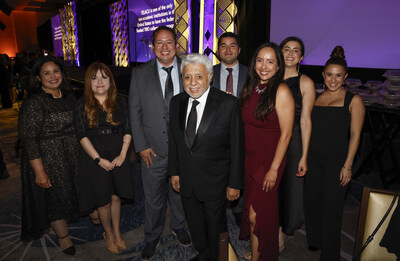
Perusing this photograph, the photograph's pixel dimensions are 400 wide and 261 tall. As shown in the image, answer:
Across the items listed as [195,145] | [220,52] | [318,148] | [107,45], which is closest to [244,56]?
[220,52]

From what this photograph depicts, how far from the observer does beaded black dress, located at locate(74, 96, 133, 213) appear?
7.07 ft

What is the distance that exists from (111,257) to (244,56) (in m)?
5.09

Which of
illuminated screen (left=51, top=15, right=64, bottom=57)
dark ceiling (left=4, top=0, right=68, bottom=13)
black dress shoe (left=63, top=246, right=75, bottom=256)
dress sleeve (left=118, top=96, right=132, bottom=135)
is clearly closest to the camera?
dress sleeve (left=118, top=96, right=132, bottom=135)

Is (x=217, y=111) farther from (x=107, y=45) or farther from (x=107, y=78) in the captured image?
(x=107, y=45)

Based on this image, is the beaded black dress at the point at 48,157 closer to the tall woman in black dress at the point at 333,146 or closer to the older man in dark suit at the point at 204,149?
the older man in dark suit at the point at 204,149

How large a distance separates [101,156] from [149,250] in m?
0.98

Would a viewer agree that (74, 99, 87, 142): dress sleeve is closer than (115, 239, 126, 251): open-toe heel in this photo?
Yes

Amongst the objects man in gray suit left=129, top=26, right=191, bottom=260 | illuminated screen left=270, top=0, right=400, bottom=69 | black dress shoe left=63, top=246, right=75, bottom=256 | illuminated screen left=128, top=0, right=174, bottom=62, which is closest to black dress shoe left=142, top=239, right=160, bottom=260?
man in gray suit left=129, top=26, right=191, bottom=260

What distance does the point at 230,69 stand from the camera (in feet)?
8.69

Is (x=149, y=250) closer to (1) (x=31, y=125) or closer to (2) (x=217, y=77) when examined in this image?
(1) (x=31, y=125)

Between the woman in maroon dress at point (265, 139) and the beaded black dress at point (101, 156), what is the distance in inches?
43.0

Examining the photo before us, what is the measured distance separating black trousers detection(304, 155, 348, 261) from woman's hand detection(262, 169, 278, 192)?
21.4 inches

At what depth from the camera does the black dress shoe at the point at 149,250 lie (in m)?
2.32

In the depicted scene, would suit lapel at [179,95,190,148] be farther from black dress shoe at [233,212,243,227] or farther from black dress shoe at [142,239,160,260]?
black dress shoe at [233,212,243,227]
